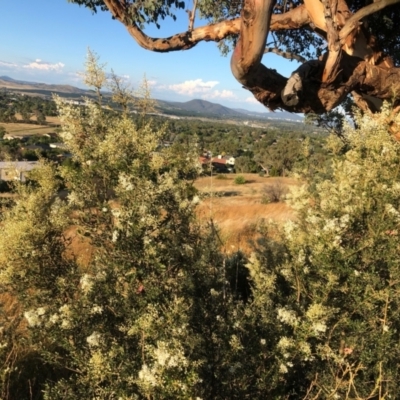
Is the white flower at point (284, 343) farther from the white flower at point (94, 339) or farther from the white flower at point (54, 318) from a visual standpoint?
the white flower at point (54, 318)

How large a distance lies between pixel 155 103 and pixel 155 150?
1.75ft

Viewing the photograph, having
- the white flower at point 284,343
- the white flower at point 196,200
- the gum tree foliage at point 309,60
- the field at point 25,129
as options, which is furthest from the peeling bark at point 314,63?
the field at point 25,129

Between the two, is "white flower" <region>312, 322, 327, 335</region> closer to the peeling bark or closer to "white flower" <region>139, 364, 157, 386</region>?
"white flower" <region>139, 364, 157, 386</region>

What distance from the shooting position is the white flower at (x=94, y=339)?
2604 mm

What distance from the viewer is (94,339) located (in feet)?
8.60

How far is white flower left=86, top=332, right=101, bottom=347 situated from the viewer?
2604mm

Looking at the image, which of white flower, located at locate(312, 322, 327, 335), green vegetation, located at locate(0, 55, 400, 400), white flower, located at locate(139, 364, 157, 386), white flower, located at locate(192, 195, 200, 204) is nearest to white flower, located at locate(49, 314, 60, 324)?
green vegetation, located at locate(0, 55, 400, 400)

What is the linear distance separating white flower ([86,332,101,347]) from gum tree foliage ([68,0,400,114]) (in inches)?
103

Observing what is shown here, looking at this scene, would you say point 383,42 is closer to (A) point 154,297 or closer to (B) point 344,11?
(B) point 344,11

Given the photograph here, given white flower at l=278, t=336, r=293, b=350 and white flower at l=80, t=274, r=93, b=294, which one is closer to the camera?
white flower at l=80, t=274, r=93, b=294

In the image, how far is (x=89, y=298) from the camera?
2.89 meters

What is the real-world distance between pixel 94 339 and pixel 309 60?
356cm

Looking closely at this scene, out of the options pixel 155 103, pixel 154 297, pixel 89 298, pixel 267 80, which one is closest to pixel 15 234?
pixel 89 298

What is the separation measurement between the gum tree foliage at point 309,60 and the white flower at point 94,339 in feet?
8.59
